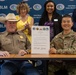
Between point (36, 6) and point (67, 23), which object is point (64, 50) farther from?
point (36, 6)

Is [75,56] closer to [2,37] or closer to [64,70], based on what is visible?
[64,70]

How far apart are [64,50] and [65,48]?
0.07 m

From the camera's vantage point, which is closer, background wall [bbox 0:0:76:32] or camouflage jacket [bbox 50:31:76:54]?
camouflage jacket [bbox 50:31:76:54]

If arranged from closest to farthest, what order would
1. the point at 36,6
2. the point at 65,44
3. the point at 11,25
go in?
the point at 65,44
the point at 11,25
the point at 36,6

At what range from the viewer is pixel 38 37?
10.1ft

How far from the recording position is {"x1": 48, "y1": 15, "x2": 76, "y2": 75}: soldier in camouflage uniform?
307 centimetres

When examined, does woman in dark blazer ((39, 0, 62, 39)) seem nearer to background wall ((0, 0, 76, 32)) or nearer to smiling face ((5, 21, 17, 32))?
smiling face ((5, 21, 17, 32))

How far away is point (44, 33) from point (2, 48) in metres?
0.66

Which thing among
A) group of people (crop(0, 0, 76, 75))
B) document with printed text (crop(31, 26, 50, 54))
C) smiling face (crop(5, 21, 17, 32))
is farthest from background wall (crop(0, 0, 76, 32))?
document with printed text (crop(31, 26, 50, 54))

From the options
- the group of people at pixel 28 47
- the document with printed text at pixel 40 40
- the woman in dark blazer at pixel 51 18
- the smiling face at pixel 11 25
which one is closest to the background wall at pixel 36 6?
the woman in dark blazer at pixel 51 18

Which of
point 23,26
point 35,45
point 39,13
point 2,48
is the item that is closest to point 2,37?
point 2,48

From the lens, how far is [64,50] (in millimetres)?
3076

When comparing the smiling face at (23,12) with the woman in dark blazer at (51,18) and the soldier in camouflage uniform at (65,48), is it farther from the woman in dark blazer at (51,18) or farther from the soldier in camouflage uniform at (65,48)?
the soldier in camouflage uniform at (65,48)

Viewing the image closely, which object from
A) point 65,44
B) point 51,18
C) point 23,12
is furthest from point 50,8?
point 65,44
